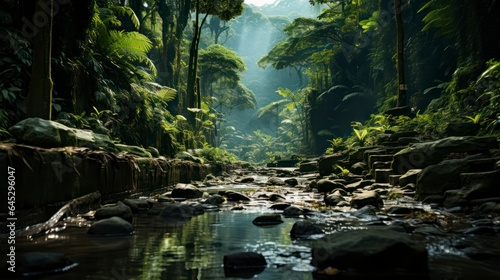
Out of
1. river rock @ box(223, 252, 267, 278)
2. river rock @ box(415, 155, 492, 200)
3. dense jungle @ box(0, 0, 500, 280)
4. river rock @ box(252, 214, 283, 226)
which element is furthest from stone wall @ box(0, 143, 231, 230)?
river rock @ box(415, 155, 492, 200)

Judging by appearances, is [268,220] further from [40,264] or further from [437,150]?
[437,150]

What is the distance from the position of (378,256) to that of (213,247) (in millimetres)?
1292

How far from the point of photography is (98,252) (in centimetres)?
258

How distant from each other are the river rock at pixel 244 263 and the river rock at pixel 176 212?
2.19m

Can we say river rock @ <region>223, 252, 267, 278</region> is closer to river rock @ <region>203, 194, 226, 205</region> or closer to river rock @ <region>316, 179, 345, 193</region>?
river rock @ <region>203, 194, 226, 205</region>

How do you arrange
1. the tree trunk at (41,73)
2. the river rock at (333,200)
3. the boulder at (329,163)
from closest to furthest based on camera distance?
the tree trunk at (41,73) → the river rock at (333,200) → the boulder at (329,163)

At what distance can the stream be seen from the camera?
2123 millimetres

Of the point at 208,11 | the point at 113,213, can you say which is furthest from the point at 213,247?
the point at 208,11

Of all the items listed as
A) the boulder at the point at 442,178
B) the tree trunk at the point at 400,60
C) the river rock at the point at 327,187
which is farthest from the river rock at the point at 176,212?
the tree trunk at the point at 400,60

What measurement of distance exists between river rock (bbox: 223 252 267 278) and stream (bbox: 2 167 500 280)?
0.05m

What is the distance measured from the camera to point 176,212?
4625 mm

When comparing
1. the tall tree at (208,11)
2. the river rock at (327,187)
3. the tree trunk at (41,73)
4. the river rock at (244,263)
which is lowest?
the river rock at (244,263)

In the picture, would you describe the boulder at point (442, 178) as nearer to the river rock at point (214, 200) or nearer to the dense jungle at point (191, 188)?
the dense jungle at point (191, 188)

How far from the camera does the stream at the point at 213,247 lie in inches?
83.6
